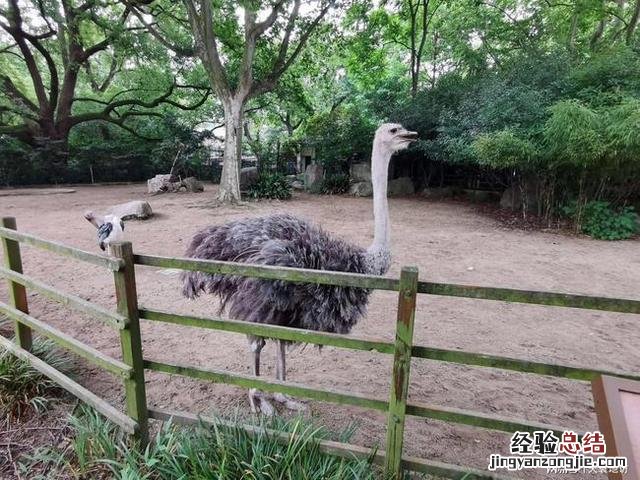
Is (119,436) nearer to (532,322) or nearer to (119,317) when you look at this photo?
(119,317)

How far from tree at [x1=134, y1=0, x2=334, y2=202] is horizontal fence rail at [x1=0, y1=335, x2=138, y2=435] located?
8415 mm

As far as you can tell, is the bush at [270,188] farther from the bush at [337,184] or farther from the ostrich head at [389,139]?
the ostrich head at [389,139]

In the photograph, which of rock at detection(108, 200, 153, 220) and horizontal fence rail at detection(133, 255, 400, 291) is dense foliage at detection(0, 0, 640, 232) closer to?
rock at detection(108, 200, 153, 220)

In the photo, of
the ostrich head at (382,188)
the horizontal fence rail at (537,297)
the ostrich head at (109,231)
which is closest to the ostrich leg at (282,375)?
the ostrich head at (382,188)

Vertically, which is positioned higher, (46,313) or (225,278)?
(225,278)

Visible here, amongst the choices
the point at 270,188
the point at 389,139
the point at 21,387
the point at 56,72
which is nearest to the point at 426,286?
the point at 389,139

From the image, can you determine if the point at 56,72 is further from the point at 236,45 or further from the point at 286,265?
the point at 286,265

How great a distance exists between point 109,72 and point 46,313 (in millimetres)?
19777

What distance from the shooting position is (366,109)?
14.2m

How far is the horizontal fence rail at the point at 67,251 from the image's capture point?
1.84m

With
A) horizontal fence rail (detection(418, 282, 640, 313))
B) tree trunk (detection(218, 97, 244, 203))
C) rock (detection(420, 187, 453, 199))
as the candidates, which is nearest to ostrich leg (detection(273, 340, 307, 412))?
horizontal fence rail (detection(418, 282, 640, 313))

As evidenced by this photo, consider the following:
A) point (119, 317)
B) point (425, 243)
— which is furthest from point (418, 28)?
point (119, 317)

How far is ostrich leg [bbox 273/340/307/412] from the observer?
248 centimetres

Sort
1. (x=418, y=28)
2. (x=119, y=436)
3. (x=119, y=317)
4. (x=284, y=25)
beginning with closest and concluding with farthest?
1. (x=119, y=317)
2. (x=119, y=436)
3. (x=284, y=25)
4. (x=418, y=28)
